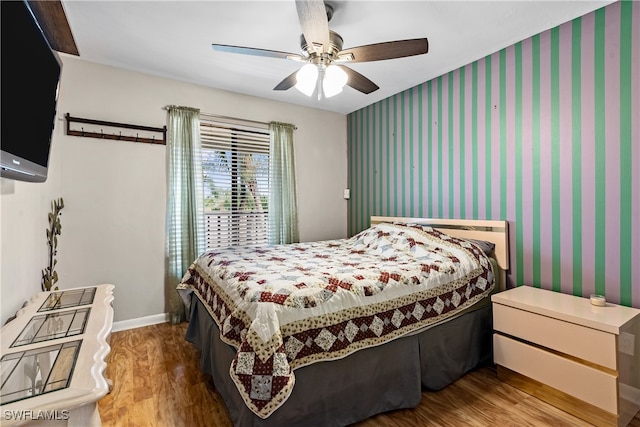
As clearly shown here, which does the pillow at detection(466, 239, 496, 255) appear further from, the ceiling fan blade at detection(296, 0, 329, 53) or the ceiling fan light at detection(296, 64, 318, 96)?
the ceiling fan blade at detection(296, 0, 329, 53)

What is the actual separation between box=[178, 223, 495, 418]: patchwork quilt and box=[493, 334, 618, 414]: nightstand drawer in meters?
0.39

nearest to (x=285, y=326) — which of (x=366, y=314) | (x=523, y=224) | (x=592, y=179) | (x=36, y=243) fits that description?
(x=366, y=314)

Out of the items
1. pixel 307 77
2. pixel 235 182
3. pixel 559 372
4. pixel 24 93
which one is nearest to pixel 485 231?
pixel 559 372

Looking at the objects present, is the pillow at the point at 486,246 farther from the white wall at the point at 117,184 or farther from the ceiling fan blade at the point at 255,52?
the white wall at the point at 117,184

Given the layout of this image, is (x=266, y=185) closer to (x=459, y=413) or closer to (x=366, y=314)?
(x=366, y=314)

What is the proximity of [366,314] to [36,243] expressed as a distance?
83.4 inches

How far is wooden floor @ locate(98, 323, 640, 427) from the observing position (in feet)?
5.67

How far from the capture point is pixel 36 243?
195cm

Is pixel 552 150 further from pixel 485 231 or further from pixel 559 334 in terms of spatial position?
pixel 559 334

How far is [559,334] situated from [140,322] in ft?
11.5

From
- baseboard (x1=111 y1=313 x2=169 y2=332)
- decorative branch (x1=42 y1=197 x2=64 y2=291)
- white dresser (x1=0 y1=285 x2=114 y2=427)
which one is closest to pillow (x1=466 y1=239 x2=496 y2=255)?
white dresser (x1=0 y1=285 x2=114 y2=427)

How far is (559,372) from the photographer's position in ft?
5.99

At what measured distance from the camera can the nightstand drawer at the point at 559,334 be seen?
1.66 m

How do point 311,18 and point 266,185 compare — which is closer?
point 311,18
